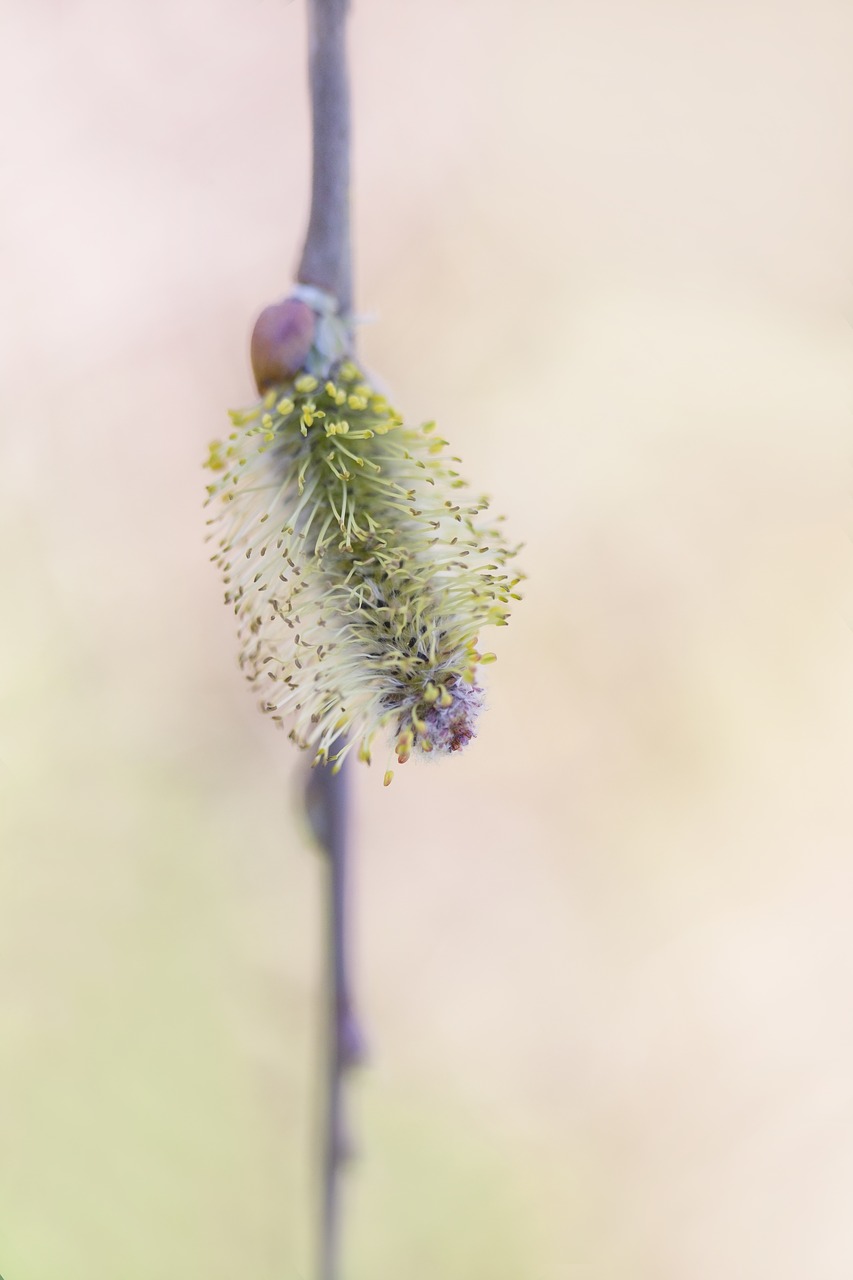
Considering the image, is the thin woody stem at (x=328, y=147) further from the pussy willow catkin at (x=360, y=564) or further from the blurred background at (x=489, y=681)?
the blurred background at (x=489, y=681)

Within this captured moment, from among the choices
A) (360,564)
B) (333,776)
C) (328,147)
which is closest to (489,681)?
(333,776)

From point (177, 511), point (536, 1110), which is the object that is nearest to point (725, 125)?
point (177, 511)

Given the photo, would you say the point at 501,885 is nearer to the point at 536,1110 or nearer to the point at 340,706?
the point at 536,1110

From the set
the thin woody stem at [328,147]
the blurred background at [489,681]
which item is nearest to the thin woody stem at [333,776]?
the thin woody stem at [328,147]

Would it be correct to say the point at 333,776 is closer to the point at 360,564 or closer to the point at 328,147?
Result: the point at 360,564

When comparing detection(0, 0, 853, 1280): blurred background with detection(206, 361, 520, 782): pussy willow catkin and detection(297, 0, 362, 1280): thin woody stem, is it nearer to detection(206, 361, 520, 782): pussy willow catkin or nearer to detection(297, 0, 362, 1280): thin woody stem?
detection(297, 0, 362, 1280): thin woody stem
